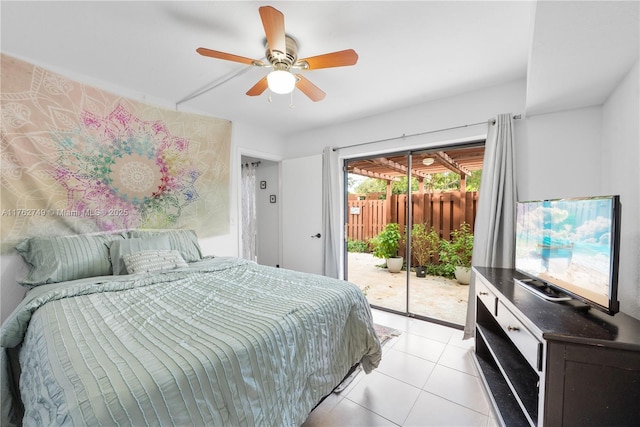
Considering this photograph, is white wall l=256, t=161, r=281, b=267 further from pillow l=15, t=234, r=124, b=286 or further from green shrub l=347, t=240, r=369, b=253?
pillow l=15, t=234, r=124, b=286

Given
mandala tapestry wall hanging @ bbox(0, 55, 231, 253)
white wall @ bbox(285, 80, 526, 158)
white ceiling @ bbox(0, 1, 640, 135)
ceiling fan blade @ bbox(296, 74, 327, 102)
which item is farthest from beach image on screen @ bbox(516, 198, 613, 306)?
mandala tapestry wall hanging @ bbox(0, 55, 231, 253)

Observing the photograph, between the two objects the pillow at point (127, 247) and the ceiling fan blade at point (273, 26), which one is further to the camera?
the pillow at point (127, 247)

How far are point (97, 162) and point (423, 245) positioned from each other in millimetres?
4208

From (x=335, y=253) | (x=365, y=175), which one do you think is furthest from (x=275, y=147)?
(x=335, y=253)

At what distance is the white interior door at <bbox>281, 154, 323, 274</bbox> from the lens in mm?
3531

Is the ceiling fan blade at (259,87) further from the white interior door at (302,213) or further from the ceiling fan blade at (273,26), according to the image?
the white interior door at (302,213)

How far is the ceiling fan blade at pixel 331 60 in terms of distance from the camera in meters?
1.50

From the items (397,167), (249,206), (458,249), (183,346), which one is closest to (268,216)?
(249,206)

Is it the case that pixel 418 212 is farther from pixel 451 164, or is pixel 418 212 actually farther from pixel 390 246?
pixel 451 164

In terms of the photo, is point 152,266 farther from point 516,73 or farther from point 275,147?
point 516,73

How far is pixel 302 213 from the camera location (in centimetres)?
369

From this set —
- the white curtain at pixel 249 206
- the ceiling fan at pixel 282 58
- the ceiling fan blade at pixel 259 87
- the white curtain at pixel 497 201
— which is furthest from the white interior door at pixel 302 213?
the white curtain at pixel 497 201

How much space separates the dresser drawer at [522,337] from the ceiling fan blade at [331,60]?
1.71m

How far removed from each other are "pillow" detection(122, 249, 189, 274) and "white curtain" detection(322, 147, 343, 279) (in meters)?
1.79
